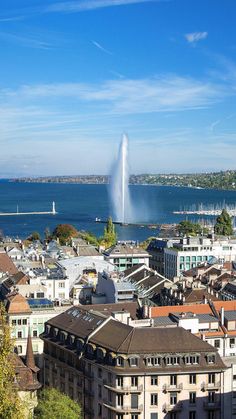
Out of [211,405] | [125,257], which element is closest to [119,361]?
[211,405]

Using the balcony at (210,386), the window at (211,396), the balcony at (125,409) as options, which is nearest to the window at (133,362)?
the balcony at (125,409)

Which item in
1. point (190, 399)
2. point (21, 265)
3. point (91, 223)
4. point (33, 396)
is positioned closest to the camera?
point (33, 396)

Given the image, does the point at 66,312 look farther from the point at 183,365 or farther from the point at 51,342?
the point at 183,365

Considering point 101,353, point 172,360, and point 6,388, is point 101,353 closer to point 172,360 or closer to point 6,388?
point 172,360

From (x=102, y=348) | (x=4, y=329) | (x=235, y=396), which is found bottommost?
(x=235, y=396)

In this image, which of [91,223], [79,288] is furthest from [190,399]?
[91,223]
